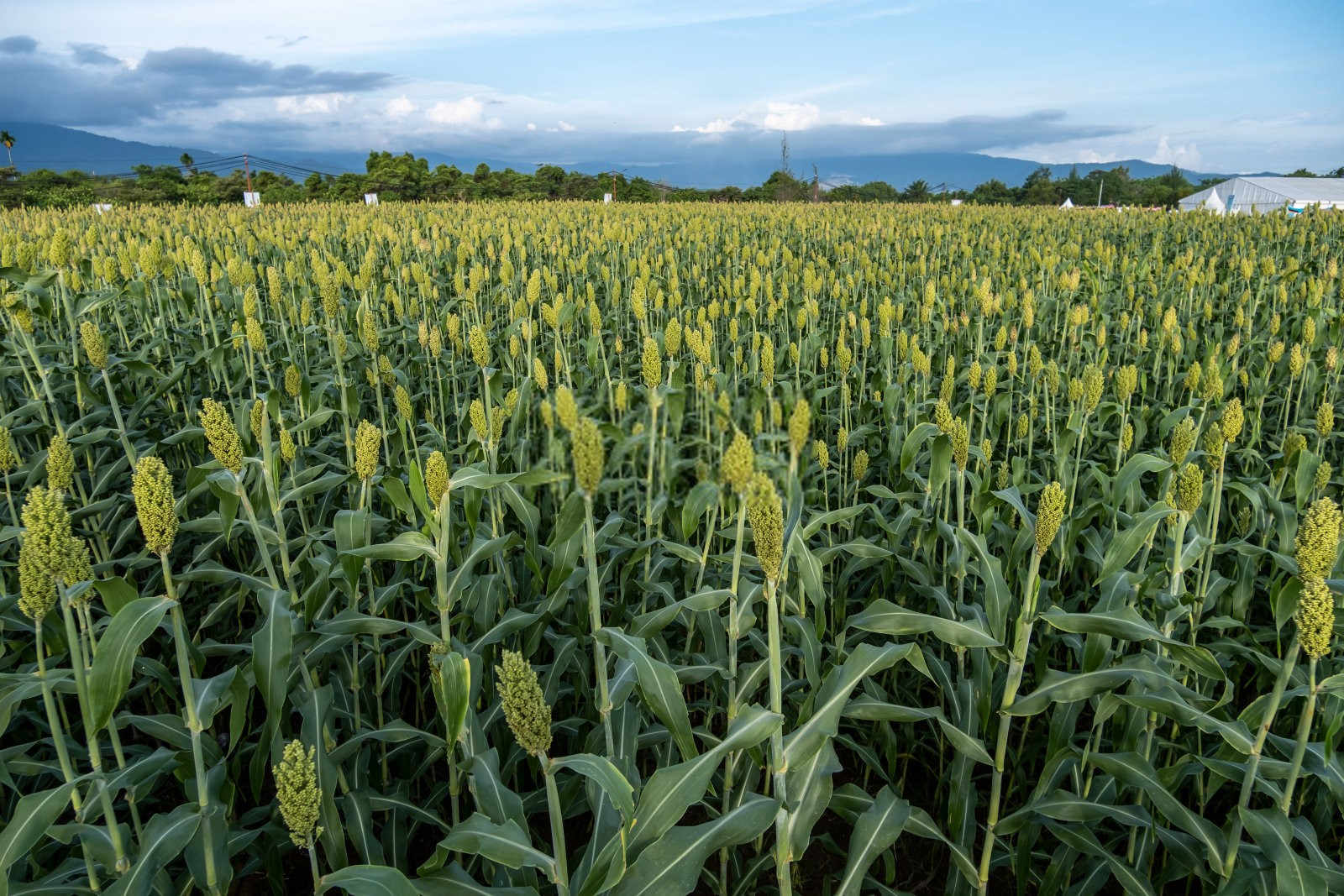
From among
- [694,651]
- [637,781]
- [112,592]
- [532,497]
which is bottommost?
[694,651]

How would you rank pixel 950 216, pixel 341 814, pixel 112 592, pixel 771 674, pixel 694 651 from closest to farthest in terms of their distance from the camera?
pixel 771 674
pixel 112 592
pixel 341 814
pixel 694 651
pixel 950 216

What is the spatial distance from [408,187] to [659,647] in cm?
4256

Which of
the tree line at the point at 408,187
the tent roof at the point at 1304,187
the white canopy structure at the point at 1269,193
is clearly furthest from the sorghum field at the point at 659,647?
the tent roof at the point at 1304,187

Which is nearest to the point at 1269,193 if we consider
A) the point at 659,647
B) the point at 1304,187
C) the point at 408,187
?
the point at 1304,187

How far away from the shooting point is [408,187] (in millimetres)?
39875

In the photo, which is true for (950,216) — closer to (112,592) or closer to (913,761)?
(913,761)

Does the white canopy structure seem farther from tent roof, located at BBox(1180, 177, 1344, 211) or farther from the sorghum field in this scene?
the sorghum field

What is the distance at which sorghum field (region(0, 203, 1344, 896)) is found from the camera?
1722 mm

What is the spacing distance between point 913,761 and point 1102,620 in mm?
1689

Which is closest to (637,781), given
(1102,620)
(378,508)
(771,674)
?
(771,674)

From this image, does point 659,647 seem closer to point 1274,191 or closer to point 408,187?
point 408,187

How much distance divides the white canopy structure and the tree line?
706 centimetres

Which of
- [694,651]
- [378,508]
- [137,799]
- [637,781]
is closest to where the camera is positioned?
[637,781]

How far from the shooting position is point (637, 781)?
2164 mm
